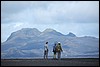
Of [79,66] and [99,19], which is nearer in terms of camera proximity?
[99,19]

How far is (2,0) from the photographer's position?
2431 centimetres

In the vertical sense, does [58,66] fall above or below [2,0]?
below

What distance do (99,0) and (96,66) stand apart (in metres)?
4.30

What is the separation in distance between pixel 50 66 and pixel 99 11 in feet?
16.1

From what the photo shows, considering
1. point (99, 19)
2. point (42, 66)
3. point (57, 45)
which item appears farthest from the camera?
point (57, 45)

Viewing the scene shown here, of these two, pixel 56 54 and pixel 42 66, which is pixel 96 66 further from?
pixel 56 54

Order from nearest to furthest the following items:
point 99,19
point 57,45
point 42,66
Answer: point 99,19 → point 42,66 → point 57,45

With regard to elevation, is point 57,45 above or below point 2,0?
below

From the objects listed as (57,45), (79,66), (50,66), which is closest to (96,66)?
(79,66)

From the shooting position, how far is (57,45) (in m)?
35.3

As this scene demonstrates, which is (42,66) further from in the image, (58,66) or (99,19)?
(99,19)

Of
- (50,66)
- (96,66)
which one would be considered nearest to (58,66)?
(50,66)

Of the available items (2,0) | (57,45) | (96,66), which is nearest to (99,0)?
(96,66)

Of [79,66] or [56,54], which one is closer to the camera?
[79,66]
